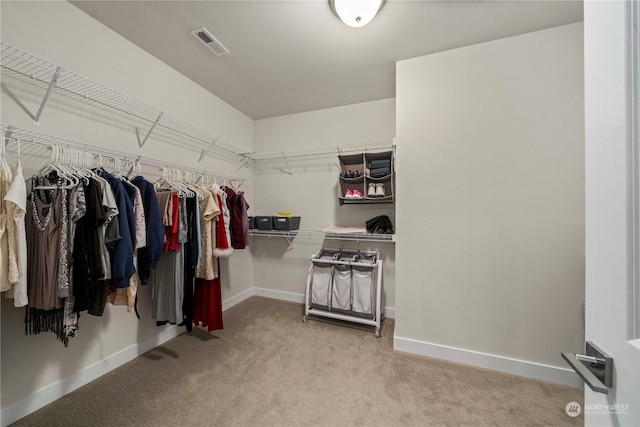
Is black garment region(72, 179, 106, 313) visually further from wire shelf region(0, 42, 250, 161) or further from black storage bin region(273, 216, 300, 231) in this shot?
black storage bin region(273, 216, 300, 231)

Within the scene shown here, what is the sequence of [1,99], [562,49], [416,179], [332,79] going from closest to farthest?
[1,99] < [562,49] < [416,179] < [332,79]

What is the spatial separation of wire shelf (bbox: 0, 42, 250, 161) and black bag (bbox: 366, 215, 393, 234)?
1.98 metres

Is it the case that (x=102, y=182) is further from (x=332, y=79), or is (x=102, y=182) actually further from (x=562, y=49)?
(x=562, y=49)

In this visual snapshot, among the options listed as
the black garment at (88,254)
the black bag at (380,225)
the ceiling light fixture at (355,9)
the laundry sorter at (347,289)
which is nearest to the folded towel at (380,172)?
the black bag at (380,225)

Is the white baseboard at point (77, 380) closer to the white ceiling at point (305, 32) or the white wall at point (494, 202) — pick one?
the white wall at point (494, 202)

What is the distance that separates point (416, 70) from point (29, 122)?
9.47 feet

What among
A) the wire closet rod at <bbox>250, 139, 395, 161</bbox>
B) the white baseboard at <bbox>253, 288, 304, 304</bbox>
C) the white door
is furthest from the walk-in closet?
the white door

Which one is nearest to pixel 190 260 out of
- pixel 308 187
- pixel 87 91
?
pixel 87 91

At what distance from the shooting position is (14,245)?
1.11m

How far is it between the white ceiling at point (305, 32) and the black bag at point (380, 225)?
149 cm

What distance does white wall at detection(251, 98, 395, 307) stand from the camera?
111 inches

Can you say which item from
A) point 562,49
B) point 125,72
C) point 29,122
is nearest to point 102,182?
point 29,122

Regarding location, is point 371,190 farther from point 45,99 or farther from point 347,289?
point 45,99

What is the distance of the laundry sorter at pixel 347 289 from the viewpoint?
93.9 inches
